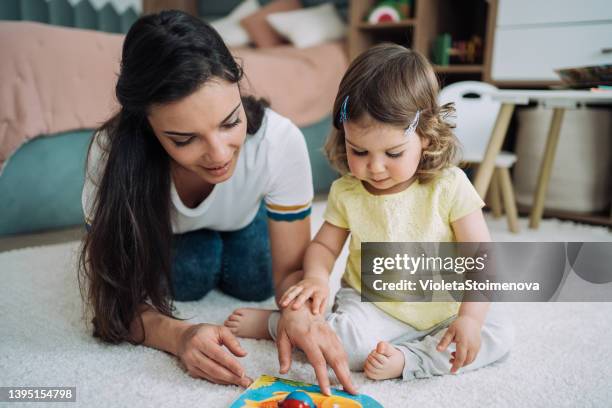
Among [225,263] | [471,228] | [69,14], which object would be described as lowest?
[225,263]

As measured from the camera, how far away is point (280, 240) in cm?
91

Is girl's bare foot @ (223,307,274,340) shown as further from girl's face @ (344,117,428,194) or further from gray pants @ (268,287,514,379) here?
girl's face @ (344,117,428,194)

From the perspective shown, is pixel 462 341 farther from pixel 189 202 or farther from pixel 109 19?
pixel 109 19

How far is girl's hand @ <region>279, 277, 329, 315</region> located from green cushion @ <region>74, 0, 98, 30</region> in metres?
2.58

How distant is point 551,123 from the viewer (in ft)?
5.44

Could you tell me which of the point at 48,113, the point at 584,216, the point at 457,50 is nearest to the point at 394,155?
the point at 48,113

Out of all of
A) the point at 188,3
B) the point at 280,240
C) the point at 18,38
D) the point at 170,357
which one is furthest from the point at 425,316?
the point at 188,3

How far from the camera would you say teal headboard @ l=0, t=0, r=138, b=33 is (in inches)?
98.9

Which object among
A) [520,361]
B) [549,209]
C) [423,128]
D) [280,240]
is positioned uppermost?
[423,128]

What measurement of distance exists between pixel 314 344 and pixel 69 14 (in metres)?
2.67

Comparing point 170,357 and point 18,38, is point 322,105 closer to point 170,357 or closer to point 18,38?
point 18,38

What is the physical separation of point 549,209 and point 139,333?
1.52 meters

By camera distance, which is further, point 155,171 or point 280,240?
point 280,240

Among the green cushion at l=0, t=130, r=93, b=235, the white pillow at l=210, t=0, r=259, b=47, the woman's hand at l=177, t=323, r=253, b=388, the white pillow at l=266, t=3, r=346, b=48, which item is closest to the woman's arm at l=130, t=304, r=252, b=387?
the woman's hand at l=177, t=323, r=253, b=388
